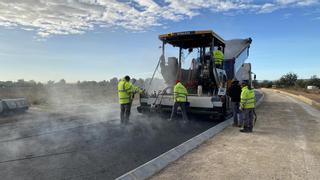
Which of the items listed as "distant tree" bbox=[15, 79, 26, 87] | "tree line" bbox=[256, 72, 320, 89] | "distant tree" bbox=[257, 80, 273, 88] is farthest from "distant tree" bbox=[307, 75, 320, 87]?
"distant tree" bbox=[15, 79, 26, 87]

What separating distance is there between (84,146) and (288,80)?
270 feet

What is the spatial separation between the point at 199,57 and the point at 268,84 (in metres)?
76.9

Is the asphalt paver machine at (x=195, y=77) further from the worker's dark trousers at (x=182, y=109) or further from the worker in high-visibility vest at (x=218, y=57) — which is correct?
the worker's dark trousers at (x=182, y=109)

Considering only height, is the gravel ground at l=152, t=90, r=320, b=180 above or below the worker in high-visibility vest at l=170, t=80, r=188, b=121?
below

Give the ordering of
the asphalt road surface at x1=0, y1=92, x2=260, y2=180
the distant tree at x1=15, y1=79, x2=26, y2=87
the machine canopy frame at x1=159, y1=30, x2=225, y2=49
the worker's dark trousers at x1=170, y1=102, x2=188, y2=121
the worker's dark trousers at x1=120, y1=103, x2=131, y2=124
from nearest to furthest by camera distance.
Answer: the asphalt road surface at x1=0, y1=92, x2=260, y2=180
the worker's dark trousers at x1=120, y1=103, x2=131, y2=124
the worker's dark trousers at x1=170, y1=102, x2=188, y2=121
the machine canopy frame at x1=159, y1=30, x2=225, y2=49
the distant tree at x1=15, y1=79, x2=26, y2=87

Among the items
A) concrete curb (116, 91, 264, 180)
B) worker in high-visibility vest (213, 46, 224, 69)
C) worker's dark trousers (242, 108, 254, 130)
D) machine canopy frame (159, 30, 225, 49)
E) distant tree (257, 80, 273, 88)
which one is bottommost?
concrete curb (116, 91, 264, 180)

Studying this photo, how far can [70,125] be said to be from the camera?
10.5 m

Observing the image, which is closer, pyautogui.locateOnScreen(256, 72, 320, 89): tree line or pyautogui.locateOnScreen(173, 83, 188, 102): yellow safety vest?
pyautogui.locateOnScreen(173, 83, 188, 102): yellow safety vest

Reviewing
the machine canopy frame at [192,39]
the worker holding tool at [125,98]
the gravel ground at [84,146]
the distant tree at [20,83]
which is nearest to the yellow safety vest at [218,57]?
the machine canopy frame at [192,39]

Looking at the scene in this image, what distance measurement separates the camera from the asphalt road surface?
5.41 metres

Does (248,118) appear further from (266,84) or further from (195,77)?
(266,84)

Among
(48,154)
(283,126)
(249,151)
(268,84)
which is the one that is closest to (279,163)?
(249,151)

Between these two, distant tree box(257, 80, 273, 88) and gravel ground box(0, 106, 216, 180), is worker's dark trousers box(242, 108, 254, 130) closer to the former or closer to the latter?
gravel ground box(0, 106, 216, 180)

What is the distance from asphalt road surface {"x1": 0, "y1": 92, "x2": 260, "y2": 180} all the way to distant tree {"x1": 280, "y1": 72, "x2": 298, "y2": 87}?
249 ft
